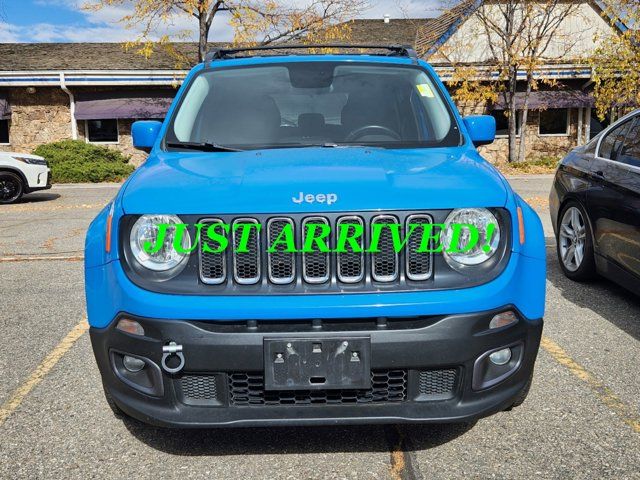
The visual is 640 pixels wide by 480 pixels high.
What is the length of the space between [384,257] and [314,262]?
27 cm

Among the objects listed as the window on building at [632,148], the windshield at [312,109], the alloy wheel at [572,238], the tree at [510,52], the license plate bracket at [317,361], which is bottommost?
the alloy wheel at [572,238]

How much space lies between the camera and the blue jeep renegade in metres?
2.35

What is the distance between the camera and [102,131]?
23.6 m

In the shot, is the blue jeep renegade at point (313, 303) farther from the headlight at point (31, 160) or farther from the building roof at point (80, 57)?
the building roof at point (80, 57)

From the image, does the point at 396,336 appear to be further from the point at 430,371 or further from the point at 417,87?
the point at 417,87

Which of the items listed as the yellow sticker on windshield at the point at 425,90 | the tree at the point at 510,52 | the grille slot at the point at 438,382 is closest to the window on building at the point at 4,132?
the tree at the point at 510,52

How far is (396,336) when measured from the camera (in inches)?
91.9

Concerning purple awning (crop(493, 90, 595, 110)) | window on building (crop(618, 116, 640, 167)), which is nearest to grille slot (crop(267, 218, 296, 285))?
window on building (crop(618, 116, 640, 167))

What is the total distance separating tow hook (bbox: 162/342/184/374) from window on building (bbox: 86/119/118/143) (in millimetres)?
22680

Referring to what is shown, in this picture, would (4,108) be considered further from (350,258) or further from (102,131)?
(350,258)

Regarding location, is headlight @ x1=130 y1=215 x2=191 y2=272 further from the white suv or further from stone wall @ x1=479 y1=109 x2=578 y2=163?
stone wall @ x1=479 y1=109 x2=578 y2=163

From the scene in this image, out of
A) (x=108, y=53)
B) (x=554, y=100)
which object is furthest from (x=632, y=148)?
(x=108, y=53)

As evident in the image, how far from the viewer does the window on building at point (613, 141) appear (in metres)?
5.06

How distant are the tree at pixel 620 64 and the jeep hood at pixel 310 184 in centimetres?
1830
